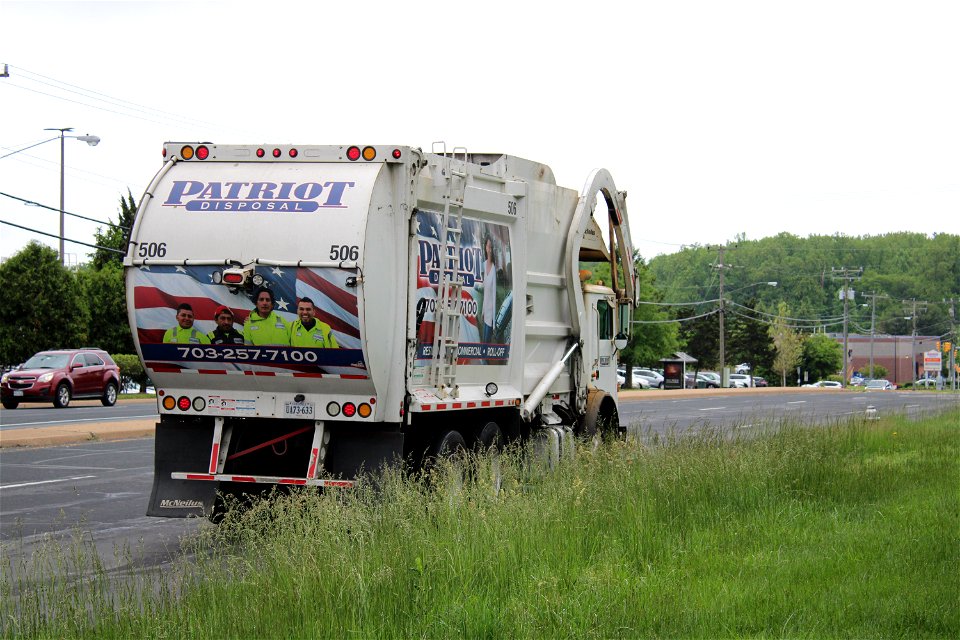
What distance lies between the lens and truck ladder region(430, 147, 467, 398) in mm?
10797

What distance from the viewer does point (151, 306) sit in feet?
33.3

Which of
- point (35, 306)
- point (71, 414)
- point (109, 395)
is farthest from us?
point (35, 306)

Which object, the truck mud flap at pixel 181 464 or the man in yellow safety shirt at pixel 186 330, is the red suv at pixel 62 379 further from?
the man in yellow safety shirt at pixel 186 330

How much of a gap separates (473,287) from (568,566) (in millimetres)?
4472

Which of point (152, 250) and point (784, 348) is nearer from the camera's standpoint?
point (152, 250)

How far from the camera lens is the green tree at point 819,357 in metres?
126

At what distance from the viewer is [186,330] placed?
1009 centimetres

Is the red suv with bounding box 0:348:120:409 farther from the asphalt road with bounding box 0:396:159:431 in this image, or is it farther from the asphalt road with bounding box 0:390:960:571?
the asphalt road with bounding box 0:390:960:571

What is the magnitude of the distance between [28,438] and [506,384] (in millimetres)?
11505

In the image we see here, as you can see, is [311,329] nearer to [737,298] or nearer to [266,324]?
[266,324]

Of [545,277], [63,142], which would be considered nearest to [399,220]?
[545,277]

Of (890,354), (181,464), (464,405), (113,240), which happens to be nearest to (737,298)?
(890,354)

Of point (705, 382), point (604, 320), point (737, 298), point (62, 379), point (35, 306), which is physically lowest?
point (705, 382)

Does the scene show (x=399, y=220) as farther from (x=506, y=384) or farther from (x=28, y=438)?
(x=28, y=438)
